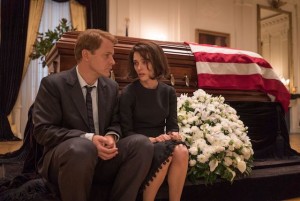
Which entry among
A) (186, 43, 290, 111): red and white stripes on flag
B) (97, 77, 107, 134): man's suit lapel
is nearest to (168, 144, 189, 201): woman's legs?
(97, 77, 107, 134): man's suit lapel

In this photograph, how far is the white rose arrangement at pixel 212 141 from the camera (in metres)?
1.96

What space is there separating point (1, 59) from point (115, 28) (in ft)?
6.98

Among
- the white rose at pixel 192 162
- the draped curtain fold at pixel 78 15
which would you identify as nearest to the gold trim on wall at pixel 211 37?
the draped curtain fold at pixel 78 15

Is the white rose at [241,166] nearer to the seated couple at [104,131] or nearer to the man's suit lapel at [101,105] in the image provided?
the seated couple at [104,131]

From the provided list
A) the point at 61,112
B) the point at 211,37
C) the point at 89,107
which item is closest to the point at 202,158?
the point at 89,107

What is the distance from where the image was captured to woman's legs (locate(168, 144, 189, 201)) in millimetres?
1666

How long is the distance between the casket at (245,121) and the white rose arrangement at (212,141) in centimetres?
9

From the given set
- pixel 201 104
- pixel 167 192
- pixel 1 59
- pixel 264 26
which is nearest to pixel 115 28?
pixel 1 59

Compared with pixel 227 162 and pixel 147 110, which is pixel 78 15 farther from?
pixel 227 162

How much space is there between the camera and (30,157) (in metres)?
2.14

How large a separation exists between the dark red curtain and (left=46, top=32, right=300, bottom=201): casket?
3195mm

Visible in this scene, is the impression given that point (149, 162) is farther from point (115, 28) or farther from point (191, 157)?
point (115, 28)

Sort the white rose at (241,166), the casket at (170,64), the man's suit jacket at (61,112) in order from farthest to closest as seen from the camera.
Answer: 1. the casket at (170,64)
2. the white rose at (241,166)
3. the man's suit jacket at (61,112)

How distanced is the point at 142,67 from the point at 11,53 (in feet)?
14.9
